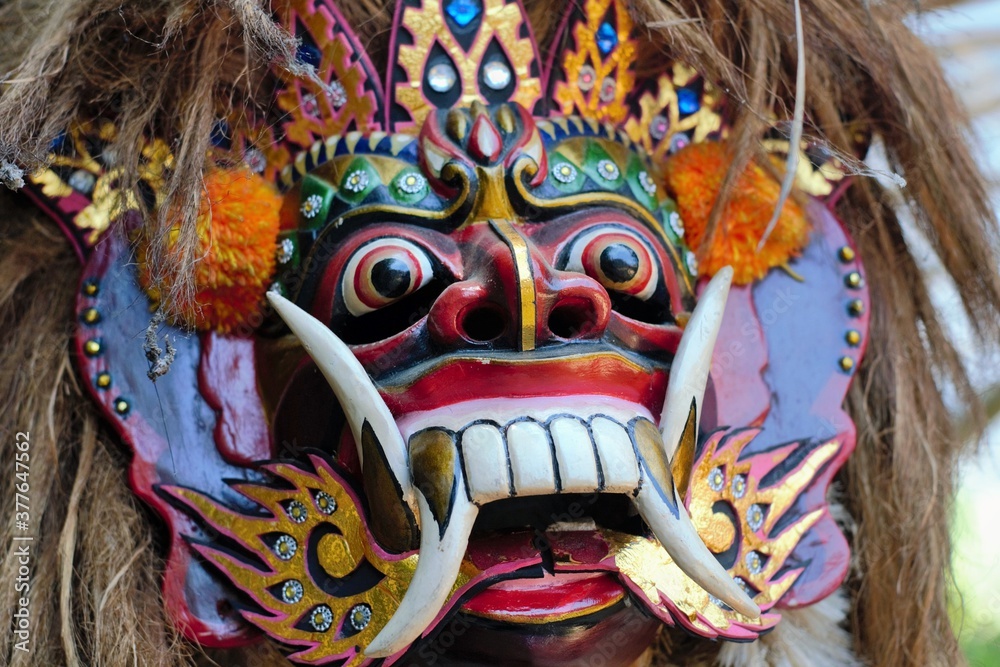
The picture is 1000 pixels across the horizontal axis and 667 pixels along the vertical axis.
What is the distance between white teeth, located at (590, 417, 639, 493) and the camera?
3.82 ft

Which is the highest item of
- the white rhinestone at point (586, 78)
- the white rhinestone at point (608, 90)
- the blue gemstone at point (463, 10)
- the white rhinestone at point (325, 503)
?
the blue gemstone at point (463, 10)

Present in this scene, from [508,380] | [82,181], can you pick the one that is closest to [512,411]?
[508,380]

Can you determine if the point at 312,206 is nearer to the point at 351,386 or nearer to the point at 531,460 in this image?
the point at 351,386

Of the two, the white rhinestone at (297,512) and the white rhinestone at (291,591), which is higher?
the white rhinestone at (297,512)

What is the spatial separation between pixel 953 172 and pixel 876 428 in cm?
35

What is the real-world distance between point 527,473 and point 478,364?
0.15 metres

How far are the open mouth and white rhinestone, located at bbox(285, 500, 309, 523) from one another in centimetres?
13

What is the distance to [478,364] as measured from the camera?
1.25m

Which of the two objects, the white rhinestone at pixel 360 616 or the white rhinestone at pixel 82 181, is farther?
the white rhinestone at pixel 82 181

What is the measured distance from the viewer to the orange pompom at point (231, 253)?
1381 mm

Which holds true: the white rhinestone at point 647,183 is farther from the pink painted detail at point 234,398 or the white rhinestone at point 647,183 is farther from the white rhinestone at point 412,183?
the pink painted detail at point 234,398

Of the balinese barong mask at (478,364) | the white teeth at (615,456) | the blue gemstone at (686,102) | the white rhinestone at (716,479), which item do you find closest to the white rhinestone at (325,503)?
the balinese barong mask at (478,364)

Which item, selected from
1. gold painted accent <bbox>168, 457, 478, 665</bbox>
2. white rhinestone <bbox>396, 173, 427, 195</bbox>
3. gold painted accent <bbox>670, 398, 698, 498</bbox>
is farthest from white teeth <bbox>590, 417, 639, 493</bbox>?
white rhinestone <bbox>396, 173, 427, 195</bbox>

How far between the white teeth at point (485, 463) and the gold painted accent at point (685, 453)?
0.21 m
